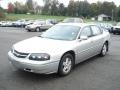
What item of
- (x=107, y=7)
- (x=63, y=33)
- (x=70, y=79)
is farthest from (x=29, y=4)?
(x=70, y=79)

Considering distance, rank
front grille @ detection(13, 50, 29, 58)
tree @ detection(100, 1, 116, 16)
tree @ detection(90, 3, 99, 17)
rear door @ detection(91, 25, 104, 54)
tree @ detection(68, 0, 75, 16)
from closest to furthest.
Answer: front grille @ detection(13, 50, 29, 58) → rear door @ detection(91, 25, 104, 54) → tree @ detection(68, 0, 75, 16) → tree @ detection(90, 3, 99, 17) → tree @ detection(100, 1, 116, 16)

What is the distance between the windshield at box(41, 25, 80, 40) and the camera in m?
6.83

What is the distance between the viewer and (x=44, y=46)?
5922mm

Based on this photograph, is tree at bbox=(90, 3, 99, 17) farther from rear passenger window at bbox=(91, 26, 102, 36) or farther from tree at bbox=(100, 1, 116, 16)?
rear passenger window at bbox=(91, 26, 102, 36)

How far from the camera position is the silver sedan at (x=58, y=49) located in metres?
5.52

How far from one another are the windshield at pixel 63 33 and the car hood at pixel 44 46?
1.30 ft

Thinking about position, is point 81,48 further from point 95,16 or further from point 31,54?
point 95,16

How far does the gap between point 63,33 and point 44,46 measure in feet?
4.32

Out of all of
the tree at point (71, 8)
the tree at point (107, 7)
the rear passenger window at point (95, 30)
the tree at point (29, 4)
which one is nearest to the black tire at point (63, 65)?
the rear passenger window at point (95, 30)

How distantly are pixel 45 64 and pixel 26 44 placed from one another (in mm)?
1037

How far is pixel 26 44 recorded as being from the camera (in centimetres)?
615

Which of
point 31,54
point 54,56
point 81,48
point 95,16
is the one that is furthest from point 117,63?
point 95,16

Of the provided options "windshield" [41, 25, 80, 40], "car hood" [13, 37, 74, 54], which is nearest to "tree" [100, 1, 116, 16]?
"windshield" [41, 25, 80, 40]

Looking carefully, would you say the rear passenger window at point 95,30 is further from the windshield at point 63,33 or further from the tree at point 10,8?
the tree at point 10,8
